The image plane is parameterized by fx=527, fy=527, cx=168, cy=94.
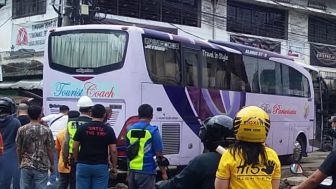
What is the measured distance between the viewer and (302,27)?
92.7ft

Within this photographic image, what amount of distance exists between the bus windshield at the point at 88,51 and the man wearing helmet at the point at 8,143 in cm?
363

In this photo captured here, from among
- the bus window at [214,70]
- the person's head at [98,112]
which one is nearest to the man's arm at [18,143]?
the person's head at [98,112]

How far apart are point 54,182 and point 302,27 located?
21923 millimetres

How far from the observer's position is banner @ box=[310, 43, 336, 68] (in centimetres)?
2841

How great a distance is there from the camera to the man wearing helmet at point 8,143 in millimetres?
7527

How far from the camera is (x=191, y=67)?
12352 mm

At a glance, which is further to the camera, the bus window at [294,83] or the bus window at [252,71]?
the bus window at [294,83]

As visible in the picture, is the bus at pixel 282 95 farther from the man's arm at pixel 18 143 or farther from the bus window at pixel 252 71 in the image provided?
the man's arm at pixel 18 143

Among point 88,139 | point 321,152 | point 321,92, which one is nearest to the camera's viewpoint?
Result: point 88,139

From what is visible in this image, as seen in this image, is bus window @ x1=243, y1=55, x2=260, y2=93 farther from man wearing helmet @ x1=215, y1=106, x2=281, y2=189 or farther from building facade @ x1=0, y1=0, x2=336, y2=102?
man wearing helmet @ x1=215, y1=106, x2=281, y2=189

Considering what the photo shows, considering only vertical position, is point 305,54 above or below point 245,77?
above

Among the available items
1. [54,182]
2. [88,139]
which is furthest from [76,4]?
[88,139]

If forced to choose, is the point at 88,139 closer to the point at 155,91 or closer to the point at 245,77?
the point at 155,91

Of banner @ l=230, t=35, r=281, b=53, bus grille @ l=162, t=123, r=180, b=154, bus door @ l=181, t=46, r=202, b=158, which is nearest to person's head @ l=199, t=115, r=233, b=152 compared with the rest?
bus grille @ l=162, t=123, r=180, b=154
